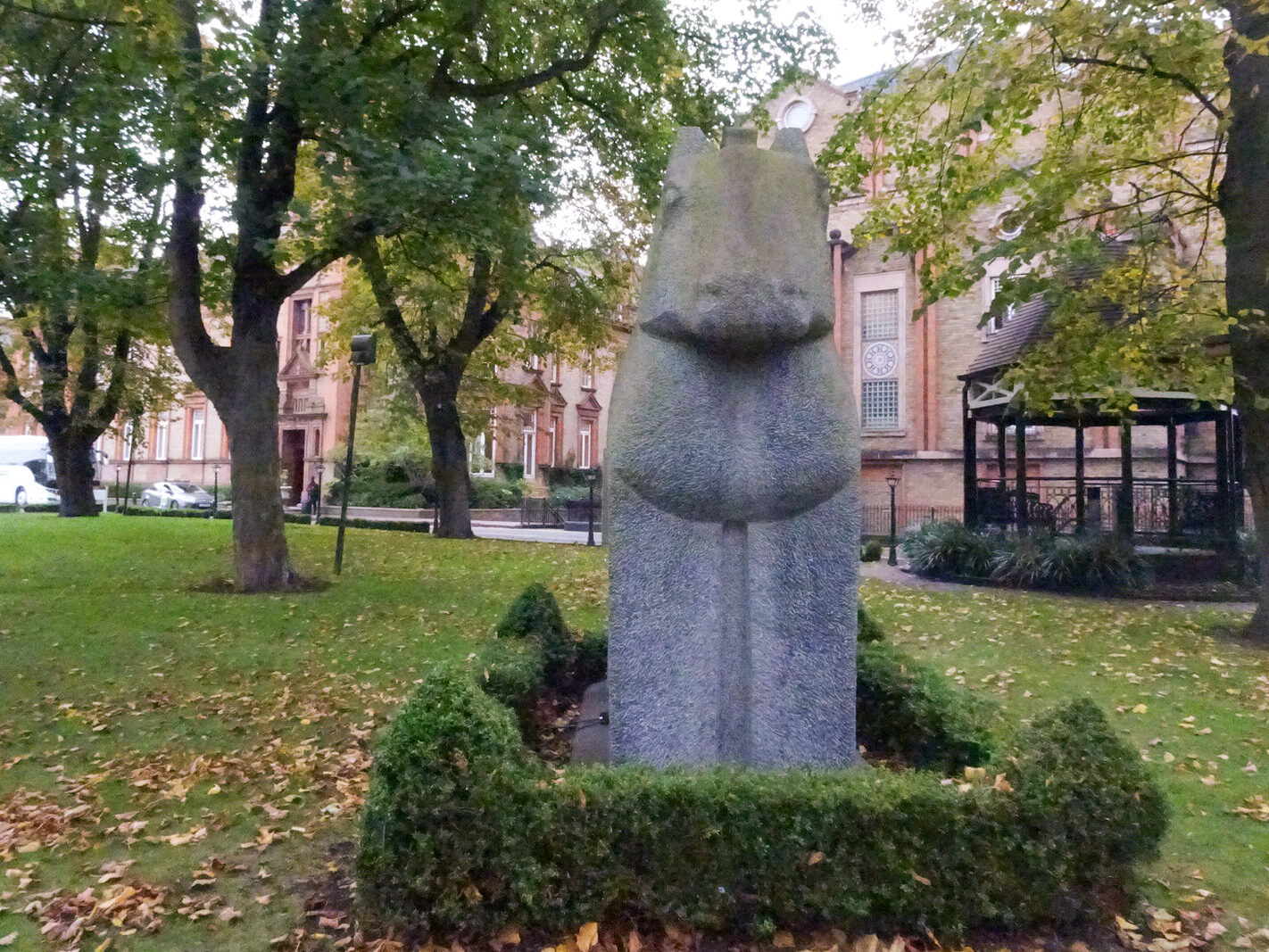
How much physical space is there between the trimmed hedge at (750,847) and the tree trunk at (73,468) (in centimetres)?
2423

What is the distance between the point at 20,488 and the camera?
136 ft

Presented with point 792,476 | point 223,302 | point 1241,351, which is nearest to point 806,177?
point 792,476

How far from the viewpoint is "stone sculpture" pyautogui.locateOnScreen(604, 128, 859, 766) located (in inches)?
160

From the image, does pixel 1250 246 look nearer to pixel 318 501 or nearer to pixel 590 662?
pixel 590 662

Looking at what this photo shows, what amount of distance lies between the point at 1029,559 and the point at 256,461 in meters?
12.0

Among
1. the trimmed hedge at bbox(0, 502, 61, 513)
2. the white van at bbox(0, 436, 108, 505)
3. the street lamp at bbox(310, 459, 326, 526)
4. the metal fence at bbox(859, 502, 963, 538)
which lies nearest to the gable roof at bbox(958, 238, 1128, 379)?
the metal fence at bbox(859, 502, 963, 538)

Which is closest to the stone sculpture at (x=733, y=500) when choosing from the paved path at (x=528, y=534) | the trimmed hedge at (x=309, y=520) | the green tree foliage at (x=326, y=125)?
the green tree foliage at (x=326, y=125)

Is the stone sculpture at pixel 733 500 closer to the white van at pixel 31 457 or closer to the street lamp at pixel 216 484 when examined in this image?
the street lamp at pixel 216 484

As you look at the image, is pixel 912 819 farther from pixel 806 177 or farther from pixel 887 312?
pixel 887 312

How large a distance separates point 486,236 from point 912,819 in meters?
8.65

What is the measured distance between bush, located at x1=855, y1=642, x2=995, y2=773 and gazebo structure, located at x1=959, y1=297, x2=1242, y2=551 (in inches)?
382

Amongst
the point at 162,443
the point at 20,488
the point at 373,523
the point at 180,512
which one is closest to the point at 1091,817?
the point at 373,523

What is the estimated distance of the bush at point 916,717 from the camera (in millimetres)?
4516

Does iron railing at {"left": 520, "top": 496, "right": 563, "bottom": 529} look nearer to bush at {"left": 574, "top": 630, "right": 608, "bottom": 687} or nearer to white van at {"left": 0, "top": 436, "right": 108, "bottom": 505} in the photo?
white van at {"left": 0, "top": 436, "right": 108, "bottom": 505}
